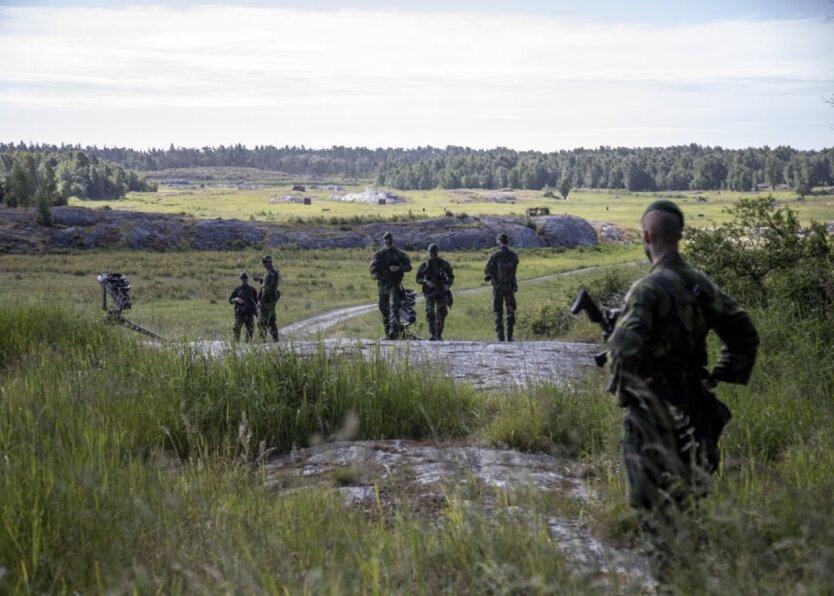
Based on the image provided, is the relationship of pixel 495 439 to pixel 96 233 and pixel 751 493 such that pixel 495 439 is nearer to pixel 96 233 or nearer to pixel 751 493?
pixel 751 493

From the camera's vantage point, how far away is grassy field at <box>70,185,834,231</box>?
322ft

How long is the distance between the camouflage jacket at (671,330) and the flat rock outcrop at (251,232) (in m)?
55.7

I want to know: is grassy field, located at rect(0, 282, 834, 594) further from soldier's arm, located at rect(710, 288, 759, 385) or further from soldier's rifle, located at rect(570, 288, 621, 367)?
soldier's rifle, located at rect(570, 288, 621, 367)

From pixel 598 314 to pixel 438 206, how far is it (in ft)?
437

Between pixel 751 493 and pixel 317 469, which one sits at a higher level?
pixel 751 493

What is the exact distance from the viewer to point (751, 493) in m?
4.18

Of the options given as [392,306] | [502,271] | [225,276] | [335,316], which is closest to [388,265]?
[392,306]

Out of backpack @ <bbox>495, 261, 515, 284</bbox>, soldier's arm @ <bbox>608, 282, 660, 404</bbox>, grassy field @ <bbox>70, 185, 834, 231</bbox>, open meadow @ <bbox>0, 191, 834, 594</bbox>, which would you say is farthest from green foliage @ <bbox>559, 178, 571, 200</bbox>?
soldier's arm @ <bbox>608, 282, 660, 404</bbox>

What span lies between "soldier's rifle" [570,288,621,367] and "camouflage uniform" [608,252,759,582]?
0.17m

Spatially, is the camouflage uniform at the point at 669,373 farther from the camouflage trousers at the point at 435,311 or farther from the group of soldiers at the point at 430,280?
the camouflage trousers at the point at 435,311

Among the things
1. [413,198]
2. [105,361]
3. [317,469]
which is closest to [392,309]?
[105,361]

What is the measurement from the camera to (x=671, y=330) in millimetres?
3951

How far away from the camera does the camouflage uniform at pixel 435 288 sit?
16391 millimetres

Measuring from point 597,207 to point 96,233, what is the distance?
9232 centimetres
